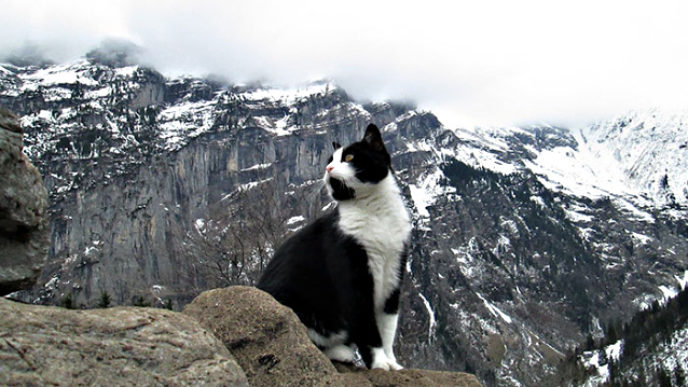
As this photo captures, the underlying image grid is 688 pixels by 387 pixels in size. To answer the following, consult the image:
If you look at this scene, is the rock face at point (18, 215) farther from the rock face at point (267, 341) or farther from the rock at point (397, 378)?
the rock at point (397, 378)

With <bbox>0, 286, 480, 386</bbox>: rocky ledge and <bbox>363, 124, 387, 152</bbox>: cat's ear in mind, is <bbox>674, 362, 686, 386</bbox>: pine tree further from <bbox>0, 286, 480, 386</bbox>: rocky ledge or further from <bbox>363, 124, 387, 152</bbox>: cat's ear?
<bbox>0, 286, 480, 386</bbox>: rocky ledge

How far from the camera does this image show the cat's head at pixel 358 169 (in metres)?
5.88

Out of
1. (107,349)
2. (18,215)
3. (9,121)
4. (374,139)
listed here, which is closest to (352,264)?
(374,139)

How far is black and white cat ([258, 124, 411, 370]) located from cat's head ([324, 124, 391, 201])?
0.01 metres

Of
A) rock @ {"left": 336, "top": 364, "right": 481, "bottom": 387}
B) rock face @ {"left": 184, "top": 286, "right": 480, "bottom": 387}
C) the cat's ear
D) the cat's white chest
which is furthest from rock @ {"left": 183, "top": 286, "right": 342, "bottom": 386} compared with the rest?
the cat's ear

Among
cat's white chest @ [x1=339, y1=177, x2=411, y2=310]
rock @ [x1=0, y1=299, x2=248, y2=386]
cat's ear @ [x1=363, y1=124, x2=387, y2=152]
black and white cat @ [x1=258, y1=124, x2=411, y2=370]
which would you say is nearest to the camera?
rock @ [x1=0, y1=299, x2=248, y2=386]

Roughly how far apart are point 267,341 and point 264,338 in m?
0.04

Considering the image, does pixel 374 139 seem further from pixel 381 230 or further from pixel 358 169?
pixel 381 230

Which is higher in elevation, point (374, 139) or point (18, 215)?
point (374, 139)

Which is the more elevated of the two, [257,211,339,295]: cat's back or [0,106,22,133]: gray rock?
[0,106,22,133]: gray rock

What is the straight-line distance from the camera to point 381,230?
18.5 ft

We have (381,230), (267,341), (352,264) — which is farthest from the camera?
(381,230)

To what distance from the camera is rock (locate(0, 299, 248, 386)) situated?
3117mm

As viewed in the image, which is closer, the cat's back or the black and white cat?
the black and white cat
